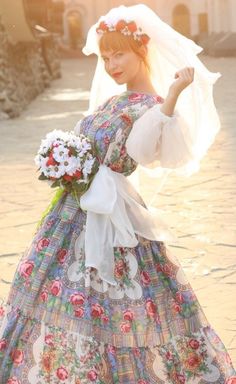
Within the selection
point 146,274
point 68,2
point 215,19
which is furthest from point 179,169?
point 68,2

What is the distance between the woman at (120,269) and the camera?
3.60 meters

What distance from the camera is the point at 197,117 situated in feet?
12.4

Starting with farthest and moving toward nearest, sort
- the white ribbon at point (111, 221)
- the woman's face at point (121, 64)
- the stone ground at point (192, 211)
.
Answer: the stone ground at point (192, 211) → the woman's face at point (121, 64) → the white ribbon at point (111, 221)

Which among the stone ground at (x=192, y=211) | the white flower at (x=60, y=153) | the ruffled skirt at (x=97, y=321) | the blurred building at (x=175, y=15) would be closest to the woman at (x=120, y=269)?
the ruffled skirt at (x=97, y=321)

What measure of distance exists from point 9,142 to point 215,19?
3157 cm

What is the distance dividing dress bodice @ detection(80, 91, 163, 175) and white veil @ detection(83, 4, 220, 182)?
138 millimetres

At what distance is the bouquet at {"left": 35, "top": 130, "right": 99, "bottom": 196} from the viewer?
371 cm

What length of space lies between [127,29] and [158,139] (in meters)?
0.46

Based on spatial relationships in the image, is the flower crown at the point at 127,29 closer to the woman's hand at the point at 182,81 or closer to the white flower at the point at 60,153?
the woman's hand at the point at 182,81

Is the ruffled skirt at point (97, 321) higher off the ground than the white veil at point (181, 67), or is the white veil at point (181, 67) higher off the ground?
the white veil at point (181, 67)

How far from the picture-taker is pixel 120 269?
3.66 meters

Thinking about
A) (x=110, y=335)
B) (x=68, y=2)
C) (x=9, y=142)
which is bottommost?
(x=68, y=2)

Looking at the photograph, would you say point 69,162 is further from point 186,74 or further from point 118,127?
point 186,74

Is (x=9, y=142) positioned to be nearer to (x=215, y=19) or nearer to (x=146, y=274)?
(x=146, y=274)
